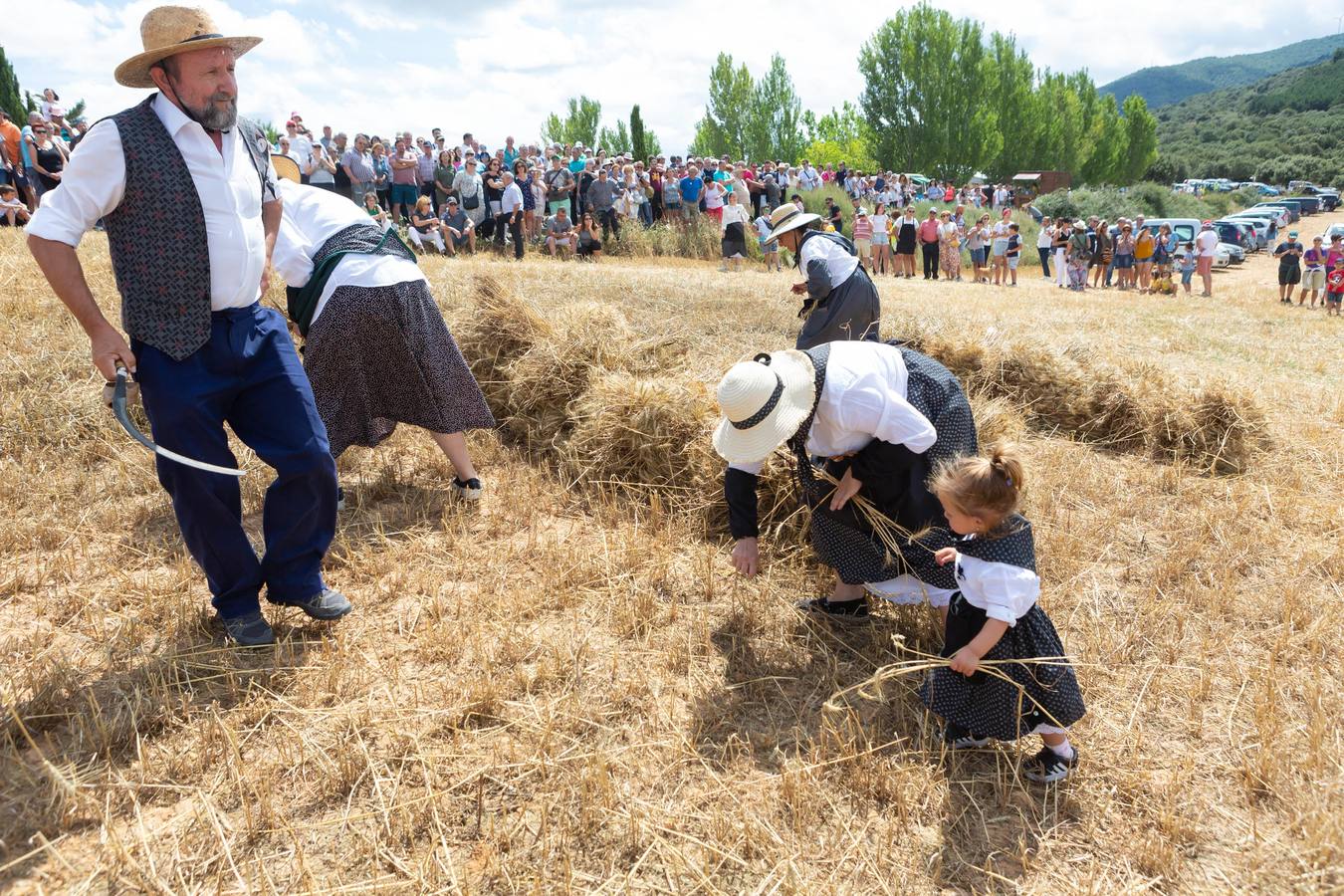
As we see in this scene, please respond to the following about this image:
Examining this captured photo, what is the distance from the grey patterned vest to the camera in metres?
2.80

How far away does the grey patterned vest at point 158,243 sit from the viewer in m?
2.80

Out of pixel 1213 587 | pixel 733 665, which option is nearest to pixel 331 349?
pixel 733 665

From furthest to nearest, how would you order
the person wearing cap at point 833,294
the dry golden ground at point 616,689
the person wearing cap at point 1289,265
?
the person wearing cap at point 1289,265 < the person wearing cap at point 833,294 < the dry golden ground at point 616,689

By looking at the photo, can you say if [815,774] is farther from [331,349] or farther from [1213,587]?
[331,349]

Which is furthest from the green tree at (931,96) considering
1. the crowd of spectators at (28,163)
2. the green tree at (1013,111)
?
the crowd of spectators at (28,163)

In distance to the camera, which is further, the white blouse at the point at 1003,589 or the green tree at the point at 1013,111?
the green tree at the point at 1013,111

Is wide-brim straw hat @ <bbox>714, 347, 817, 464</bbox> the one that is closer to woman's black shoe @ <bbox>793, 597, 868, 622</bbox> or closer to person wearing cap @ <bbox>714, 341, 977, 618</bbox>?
person wearing cap @ <bbox>714, 341, 977, 618</bbox>

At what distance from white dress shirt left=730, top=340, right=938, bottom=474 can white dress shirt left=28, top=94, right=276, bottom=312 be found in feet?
6.21

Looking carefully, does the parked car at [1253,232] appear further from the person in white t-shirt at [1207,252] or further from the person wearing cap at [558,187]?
the person wearing cap at [558,187]

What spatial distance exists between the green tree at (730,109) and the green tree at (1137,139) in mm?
31425

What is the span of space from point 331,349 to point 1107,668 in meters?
3.76

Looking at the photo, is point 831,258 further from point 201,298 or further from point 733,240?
point 733,240

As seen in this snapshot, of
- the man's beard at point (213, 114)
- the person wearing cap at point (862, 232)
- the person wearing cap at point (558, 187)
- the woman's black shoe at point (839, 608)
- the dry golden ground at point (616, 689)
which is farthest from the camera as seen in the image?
the person wearing cap at point (862, 232)

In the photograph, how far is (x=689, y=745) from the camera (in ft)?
9.24
